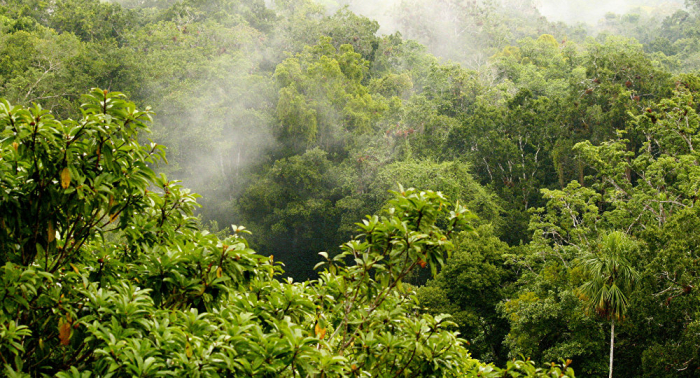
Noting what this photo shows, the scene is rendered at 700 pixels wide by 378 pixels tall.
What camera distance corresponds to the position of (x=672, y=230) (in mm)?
10172

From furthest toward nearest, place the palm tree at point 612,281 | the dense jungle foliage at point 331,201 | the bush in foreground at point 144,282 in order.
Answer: the palm tree at point 612,281 → the dense jungle foliage at point 331,201 → the bush in foreground at point 144,282

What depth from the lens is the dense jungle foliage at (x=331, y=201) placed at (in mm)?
2400

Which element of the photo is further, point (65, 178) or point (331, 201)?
point (331, 201)

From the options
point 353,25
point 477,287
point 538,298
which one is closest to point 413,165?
point 477,287

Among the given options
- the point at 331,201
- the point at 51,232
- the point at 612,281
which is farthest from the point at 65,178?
the point at 331,201

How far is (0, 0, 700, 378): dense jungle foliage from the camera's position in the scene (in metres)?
2.40


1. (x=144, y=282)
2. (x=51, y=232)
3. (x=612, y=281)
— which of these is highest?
(x=612, y=281)

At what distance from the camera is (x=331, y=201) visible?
2286cm

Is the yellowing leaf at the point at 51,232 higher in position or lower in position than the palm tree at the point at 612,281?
lower

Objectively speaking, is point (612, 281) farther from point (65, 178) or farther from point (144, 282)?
point (65, 178)

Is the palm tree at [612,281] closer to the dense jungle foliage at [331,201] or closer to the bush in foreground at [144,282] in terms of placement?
the dense jungle foliage at [331,201]

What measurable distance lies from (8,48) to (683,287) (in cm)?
2301

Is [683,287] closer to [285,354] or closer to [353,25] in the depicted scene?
[285,354]

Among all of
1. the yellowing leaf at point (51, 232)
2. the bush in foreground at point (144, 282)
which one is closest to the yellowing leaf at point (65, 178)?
the bush in foreground at point (144, 282)
